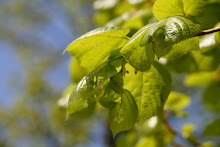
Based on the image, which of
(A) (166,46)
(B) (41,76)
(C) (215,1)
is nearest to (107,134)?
(B) (41,76)

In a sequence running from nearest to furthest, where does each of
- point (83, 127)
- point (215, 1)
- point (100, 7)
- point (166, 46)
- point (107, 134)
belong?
point (166, 46)
point (215, 1)
point (100, 7)
point (107, 134)
point (83, 127)

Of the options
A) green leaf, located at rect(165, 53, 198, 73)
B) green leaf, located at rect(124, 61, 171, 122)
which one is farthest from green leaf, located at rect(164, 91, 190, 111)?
green leaf, located at rect(124, 61, 171, 122)

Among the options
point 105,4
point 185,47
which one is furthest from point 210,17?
point 105,4

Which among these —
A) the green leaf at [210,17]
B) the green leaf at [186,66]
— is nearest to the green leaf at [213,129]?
the green leaf at [186,66]

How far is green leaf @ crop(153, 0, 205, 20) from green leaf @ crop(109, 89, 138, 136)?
180 mm

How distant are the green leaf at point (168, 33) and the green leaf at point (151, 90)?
182mm

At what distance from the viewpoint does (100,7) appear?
136cm

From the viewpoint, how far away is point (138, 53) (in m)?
0.44

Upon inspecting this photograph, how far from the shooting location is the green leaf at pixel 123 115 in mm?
498

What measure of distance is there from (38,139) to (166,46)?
7.95 meters

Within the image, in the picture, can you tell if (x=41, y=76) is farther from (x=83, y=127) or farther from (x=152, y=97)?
(x=152, y=97)

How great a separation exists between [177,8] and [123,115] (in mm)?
234

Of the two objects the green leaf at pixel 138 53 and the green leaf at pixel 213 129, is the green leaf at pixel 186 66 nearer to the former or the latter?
the green leaf at pixel 213 129

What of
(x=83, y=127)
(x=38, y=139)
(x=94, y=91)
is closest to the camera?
(x=94, y=91)
